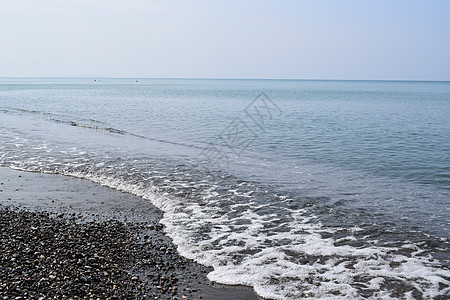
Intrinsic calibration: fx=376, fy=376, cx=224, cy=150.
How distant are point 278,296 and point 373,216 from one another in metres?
6.05

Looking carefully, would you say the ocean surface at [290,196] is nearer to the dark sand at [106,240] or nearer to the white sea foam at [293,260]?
the white sea foam at [293,260]

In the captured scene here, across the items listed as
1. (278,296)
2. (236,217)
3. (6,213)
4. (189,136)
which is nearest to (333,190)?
(236,217)

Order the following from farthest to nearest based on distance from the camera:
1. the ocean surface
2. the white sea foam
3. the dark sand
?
the ocean surface, the white sea foam, the dark sand

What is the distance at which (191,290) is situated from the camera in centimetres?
736

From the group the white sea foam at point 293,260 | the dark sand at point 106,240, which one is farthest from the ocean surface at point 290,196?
the dark sand at point 106,240

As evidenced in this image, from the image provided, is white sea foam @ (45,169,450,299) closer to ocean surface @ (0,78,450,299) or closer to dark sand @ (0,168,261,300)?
ocean surface @ (0,78,450,299)

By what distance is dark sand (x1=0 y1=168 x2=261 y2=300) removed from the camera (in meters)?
7.27

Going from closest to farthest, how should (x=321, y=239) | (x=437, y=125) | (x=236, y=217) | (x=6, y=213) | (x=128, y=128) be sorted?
(x=321, y=239), (x=6, y=213), (x=236, y=217), (x=128, y=128), (x=437, y=125)

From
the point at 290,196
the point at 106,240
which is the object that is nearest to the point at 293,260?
the point at 106,240

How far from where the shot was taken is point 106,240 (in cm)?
943

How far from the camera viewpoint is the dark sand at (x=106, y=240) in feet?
23.9

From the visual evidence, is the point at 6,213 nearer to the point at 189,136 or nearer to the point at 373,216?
the point at 373,216

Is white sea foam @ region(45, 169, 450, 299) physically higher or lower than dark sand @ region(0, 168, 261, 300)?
lower

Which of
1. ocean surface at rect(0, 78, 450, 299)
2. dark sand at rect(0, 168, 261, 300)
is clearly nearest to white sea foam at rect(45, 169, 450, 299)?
ocean surface at rect(0, 78, 450, 299)
